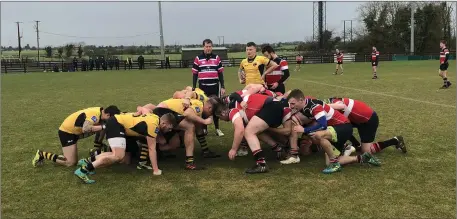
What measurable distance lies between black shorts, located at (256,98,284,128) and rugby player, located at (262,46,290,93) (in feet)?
7.64

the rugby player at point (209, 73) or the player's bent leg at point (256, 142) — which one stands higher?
the rugby player at point (209, 73)

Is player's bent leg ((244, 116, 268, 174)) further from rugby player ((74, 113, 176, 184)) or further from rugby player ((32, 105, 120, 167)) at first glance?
rugby player ((32, 105, 120, 167))

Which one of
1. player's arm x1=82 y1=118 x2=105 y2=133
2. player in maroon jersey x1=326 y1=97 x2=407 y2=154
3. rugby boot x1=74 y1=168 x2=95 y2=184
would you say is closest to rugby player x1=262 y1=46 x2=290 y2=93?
player in maroon jersey x1=326 y1=97 x2=407 y2=154

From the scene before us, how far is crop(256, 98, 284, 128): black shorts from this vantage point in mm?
5766

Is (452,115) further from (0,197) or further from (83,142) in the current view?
(0,197)

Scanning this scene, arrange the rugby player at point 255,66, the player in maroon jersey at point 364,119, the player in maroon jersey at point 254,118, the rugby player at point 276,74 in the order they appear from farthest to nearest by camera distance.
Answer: the rugby player at point 276,74 → the rugby player at point 255,66 → the player in maroon jersey at point 364,119 → the player in maroon jersey at point 254,118

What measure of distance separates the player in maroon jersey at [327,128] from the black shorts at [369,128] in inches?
22.0

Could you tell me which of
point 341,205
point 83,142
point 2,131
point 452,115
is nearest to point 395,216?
point 341,205

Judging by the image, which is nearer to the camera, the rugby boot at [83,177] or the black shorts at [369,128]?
the rugby boot at [83,177]

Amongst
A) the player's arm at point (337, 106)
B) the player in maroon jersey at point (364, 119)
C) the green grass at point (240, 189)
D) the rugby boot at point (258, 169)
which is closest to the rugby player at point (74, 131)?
the green grass at point (240, 189)

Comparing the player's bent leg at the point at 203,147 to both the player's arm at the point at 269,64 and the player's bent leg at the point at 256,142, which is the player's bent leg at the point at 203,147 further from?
the player's arm at the point at 269,64

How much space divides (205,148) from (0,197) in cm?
313

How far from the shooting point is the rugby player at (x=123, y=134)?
541 cm

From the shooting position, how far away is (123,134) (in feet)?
18.2
